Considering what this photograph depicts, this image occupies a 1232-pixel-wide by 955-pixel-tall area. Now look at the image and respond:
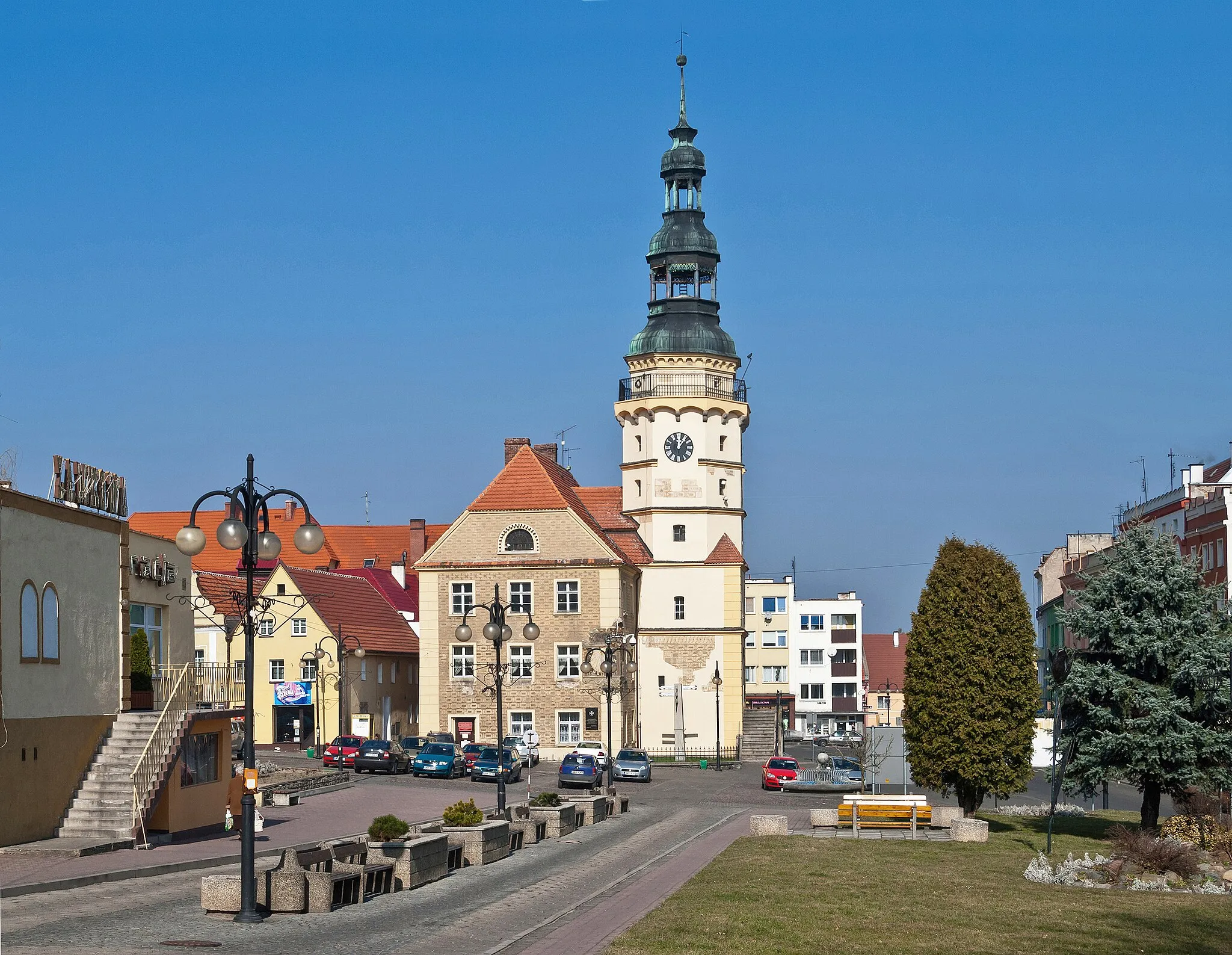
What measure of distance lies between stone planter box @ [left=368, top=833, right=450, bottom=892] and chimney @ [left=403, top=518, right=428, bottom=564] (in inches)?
2910

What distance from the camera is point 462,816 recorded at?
1143 inches

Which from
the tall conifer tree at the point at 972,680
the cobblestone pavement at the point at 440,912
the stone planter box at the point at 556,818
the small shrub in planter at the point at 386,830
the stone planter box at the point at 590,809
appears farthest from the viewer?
the tall conifer tree at the point at 972,680

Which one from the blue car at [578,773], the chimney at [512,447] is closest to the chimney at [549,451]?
the chimney at [512,447]

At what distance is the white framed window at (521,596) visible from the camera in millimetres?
73812

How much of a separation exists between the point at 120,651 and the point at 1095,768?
67.0 ft

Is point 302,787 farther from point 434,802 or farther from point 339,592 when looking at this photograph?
point 339,592

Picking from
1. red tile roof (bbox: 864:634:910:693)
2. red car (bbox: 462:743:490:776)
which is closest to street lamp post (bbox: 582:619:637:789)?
red car (bbox: 462:743:490:776)

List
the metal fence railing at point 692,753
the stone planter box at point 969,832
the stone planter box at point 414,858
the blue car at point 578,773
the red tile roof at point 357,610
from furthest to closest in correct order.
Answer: the metal fence railing at point 692,753
the red tile roof at point 357,610
the blue car at point 578,773
the stone planter box at point 969,832
the stone planter box at point 414,858

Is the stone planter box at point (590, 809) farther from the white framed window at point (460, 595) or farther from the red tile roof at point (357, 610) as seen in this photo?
the white framed window at point (460, 595)

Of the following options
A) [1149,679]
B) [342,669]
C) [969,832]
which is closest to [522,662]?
[342,669]

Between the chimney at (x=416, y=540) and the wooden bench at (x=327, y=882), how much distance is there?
7642 centimetres

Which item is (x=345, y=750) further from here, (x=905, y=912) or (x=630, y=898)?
(x=905, y=912)

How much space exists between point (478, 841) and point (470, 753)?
3367 centimetres

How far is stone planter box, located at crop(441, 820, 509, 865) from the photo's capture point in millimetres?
27500
